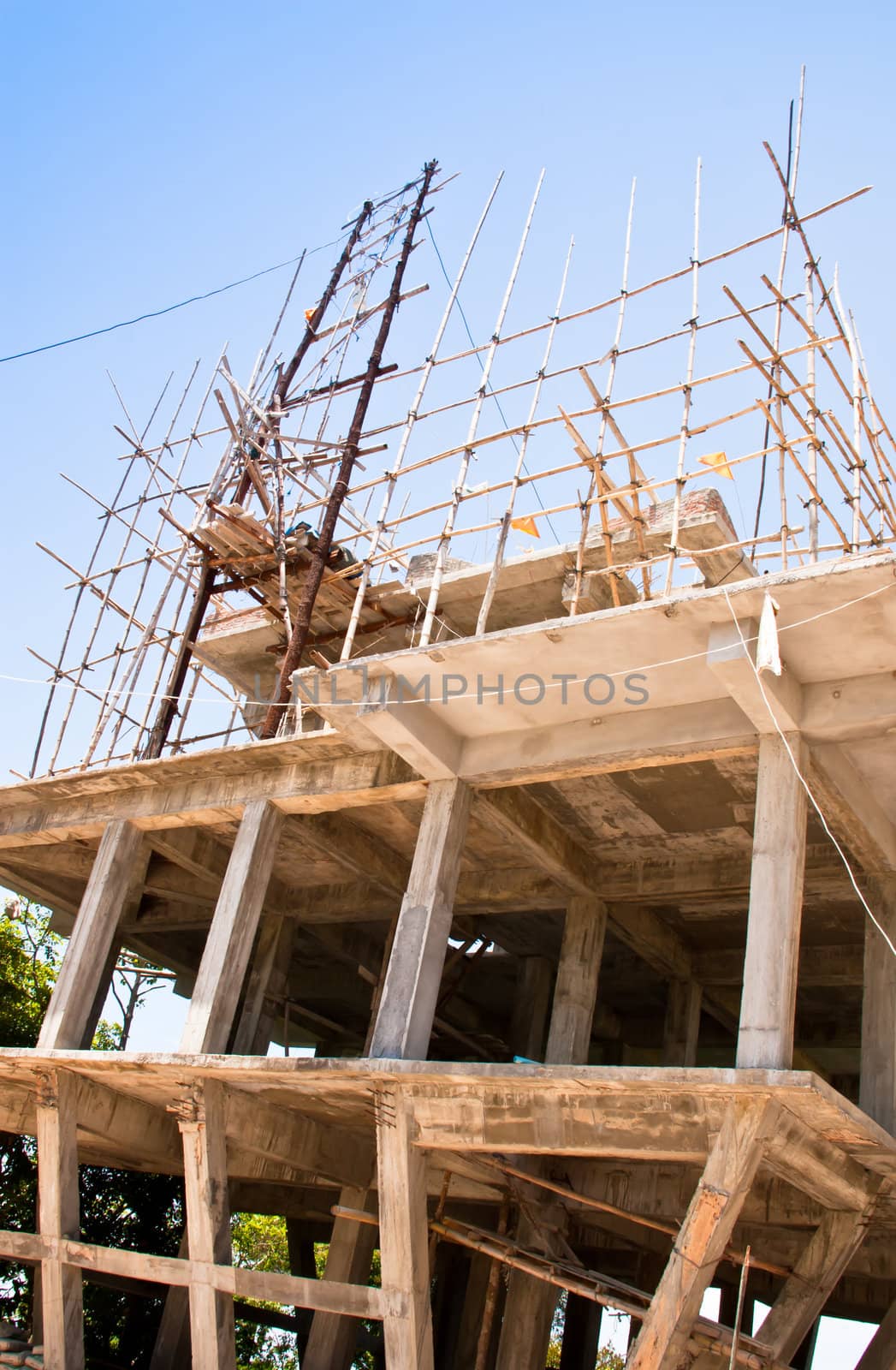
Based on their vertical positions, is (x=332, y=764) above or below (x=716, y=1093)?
above

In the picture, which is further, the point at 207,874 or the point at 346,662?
the point at 207,874

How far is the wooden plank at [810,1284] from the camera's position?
8.92 m

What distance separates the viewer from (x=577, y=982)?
39.4 feet

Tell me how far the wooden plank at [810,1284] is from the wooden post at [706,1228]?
51.1 inches

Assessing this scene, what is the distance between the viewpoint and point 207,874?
47.4ft

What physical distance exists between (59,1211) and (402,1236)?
371 cm

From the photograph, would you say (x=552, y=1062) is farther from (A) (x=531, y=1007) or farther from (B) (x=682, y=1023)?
(A) (x=531, y=1007)

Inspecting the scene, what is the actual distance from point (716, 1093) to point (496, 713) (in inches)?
142

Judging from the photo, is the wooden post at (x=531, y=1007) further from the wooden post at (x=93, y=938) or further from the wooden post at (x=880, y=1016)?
the wooden post at (x=880, y=1016)

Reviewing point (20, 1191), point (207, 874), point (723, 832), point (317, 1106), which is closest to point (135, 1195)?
point (20, 1191)

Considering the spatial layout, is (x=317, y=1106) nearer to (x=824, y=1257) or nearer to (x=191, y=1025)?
(x=191, y=1025)

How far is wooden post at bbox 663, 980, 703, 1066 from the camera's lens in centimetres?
1349

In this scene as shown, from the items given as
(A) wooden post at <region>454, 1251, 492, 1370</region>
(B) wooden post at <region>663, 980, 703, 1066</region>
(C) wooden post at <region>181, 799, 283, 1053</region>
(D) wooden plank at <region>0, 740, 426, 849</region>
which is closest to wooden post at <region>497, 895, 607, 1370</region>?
(B) wooden post at <region>663, 980, 703, 1066</region>

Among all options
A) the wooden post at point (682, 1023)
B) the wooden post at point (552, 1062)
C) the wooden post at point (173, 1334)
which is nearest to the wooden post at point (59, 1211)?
the wooden post at point (173, 1334)
